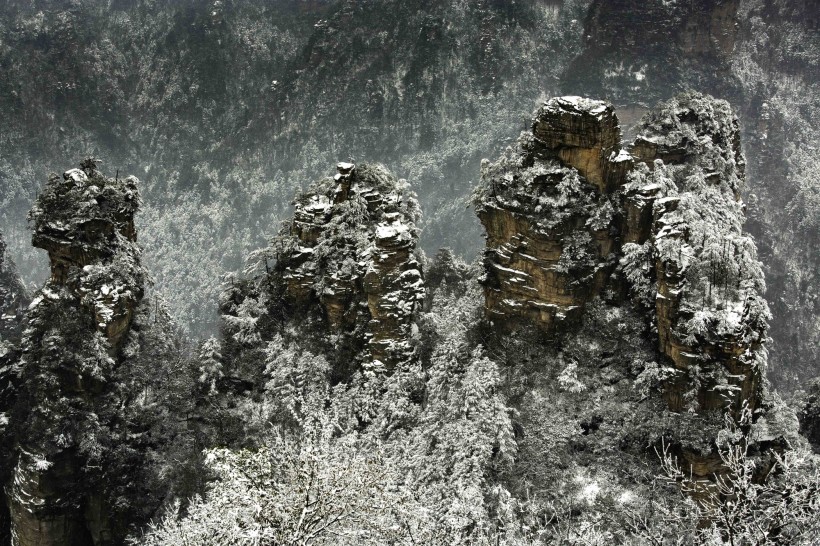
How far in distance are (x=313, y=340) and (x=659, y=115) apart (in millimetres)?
30142

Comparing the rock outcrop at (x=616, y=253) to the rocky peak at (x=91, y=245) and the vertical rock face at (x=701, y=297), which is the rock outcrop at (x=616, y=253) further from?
the rocky peak at (x=91, y=245)

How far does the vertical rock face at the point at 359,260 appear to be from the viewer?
36.9 m

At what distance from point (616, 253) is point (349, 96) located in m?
78.7

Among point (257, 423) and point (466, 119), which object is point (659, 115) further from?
point (466, 119)

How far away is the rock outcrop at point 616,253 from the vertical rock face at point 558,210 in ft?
0.17

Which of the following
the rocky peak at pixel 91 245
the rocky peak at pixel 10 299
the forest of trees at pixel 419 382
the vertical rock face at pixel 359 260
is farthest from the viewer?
the rocky peak at pixel 10 299

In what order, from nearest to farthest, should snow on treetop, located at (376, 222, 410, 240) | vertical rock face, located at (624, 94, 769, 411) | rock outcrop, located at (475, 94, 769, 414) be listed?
vertical rock face, located at (624, 94, 769, 411), rock outcrop, located at (475, 94, 769, 414), snow on treetop, located at (376, 222, 410, 240)

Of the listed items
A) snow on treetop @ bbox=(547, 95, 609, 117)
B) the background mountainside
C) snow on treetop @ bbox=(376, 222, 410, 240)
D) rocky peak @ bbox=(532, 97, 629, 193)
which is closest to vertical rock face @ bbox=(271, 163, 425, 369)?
snow on treetop @ bbox=(376, 222, 410, 240)

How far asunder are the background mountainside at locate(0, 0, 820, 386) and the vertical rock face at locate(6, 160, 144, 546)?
51211 mm

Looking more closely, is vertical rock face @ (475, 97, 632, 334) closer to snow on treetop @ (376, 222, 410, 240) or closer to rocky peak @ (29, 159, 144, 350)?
snow on treetop @ (376, 222, 410, 240)

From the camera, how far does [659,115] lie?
49906 millimetres

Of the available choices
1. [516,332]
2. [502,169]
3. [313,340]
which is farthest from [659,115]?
[313,340]

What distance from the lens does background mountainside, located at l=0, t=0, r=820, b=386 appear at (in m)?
86.3

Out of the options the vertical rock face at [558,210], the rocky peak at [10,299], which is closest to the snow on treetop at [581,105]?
the vertical rock face at [558,210]
